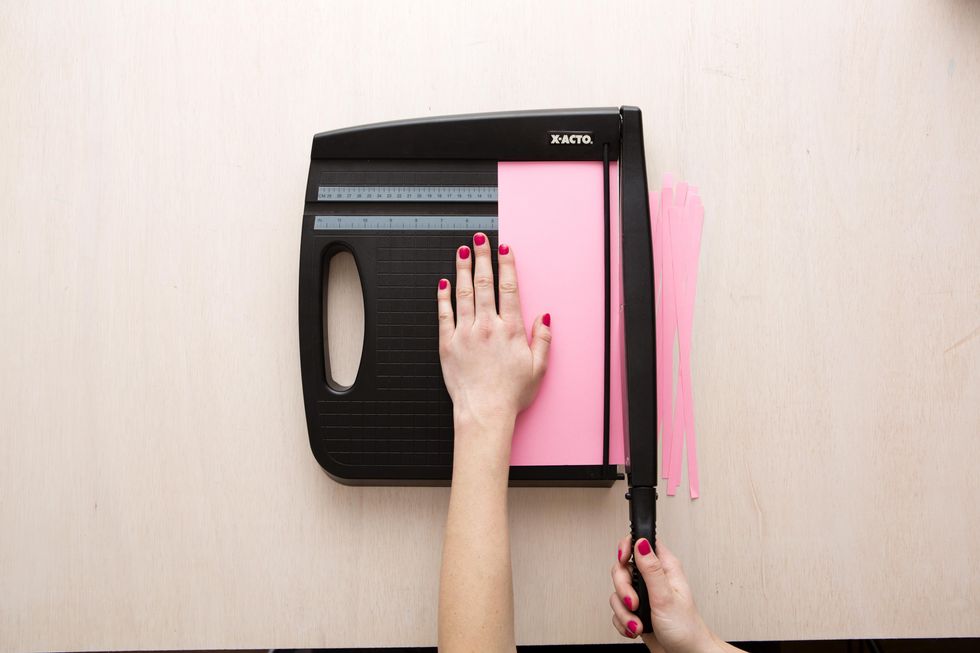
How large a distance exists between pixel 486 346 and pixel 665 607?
0.92 feet

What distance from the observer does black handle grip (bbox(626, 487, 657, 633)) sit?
0.56 m

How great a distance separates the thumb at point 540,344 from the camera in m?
0.60

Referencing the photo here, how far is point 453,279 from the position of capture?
0.62 meters

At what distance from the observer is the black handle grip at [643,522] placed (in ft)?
1.84

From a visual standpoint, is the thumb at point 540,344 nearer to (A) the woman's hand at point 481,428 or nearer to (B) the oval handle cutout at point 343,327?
(A) the woman's hand at point 481,428

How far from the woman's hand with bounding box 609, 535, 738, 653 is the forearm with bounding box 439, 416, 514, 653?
0.10 meters

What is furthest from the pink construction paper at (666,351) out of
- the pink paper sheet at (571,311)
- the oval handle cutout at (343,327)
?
the oval handle cutout at (343,327)

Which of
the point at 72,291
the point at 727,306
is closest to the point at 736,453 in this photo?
the point at 727,306

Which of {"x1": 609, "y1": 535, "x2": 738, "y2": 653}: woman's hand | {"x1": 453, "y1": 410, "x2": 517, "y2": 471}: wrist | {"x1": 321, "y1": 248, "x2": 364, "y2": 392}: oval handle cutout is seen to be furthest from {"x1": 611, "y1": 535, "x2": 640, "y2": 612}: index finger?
{"x1": 321, "y1": 248, "x2": 364, "y2": 392}: oval handle cutout

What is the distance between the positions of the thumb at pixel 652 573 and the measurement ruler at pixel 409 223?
323 mm

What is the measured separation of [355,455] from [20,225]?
1.39 feet

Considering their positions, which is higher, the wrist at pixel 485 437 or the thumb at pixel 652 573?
the wrist at pixel 485 437

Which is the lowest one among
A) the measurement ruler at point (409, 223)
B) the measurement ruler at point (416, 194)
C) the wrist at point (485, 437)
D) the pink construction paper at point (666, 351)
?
the wrist at point (485, 437)

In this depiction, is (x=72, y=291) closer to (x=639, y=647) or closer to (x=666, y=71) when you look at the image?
(x=666, y=71)
